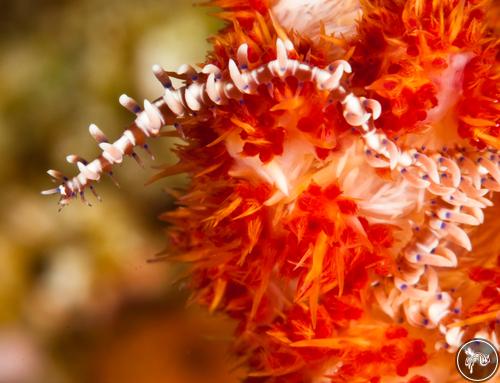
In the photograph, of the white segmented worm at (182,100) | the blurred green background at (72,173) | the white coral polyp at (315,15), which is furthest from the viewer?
the blurred green background at (72,173)

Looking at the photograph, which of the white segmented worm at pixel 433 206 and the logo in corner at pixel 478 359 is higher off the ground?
the white segmented worm at pixel 433 206

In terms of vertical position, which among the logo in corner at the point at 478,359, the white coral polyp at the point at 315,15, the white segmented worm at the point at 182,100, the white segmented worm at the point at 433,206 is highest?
the white segmented worm at the point at 182,100

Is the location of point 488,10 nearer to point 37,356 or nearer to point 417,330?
point 417,330

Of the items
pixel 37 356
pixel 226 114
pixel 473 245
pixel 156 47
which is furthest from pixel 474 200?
pixel 37 356

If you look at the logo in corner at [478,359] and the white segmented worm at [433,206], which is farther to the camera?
the logo in corner at [478,359]

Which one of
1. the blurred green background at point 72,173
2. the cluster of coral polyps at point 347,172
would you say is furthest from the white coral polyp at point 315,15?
the blurred green background at point 72,173

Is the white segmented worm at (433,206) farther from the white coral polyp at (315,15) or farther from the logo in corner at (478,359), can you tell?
the white coral polyp at (315,15)

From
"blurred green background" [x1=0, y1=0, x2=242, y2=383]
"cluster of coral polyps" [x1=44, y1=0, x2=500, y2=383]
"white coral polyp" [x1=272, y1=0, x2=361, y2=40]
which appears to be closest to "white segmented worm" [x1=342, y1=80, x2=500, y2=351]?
"cluster of coral polyps" [x1=44, y1=0, x2=500, y2=383]

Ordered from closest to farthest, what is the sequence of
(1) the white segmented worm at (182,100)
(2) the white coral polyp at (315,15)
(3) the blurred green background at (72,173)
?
1. (1) the white segmented worm at (182,100)
2. (2) the white coral polyp at (315,15)
3. (3) the blurred green background at (72,173)
